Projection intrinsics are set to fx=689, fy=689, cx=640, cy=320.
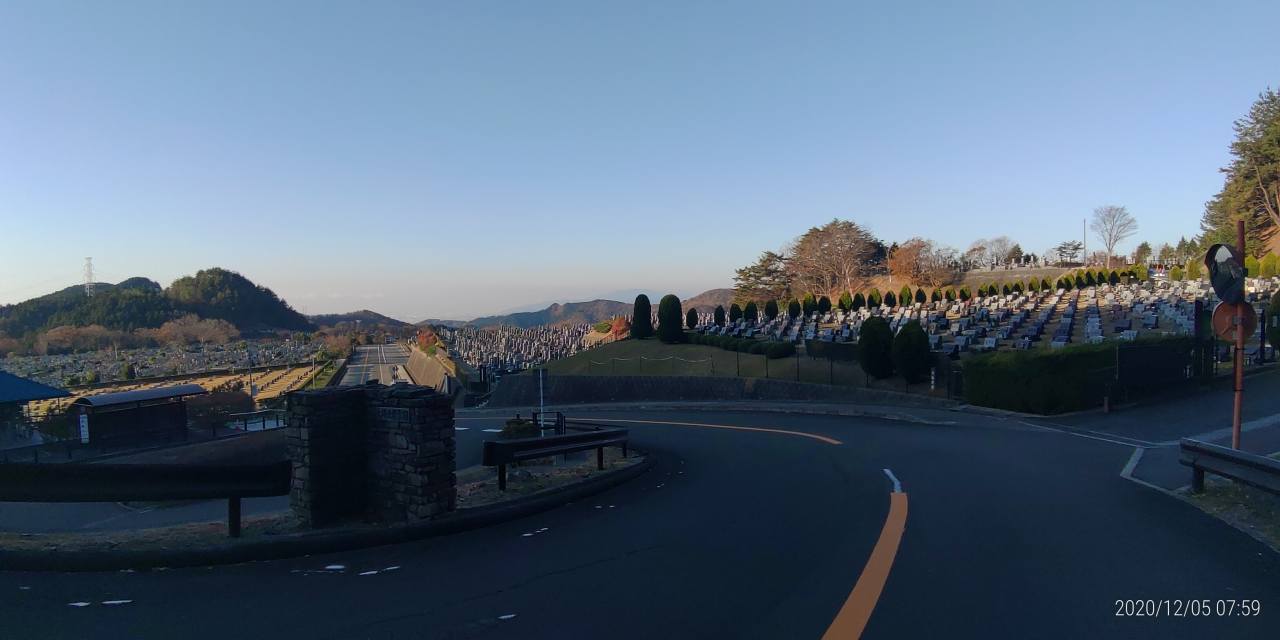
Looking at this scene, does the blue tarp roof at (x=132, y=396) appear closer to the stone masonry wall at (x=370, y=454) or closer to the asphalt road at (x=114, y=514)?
the asphalt road at (x=114, y=514)

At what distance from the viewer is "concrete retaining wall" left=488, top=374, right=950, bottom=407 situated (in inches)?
1034

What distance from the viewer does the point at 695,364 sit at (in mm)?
38125

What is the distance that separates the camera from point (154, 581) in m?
5.40

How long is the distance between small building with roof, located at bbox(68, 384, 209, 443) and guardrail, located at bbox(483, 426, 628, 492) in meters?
16.4

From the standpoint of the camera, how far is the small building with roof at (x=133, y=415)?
63.6 feet

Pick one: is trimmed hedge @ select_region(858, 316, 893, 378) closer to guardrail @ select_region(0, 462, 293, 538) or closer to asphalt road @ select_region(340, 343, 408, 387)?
guardrail @ select_region(0, 462, 293, 538)

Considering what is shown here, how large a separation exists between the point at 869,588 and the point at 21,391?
25.7 meters

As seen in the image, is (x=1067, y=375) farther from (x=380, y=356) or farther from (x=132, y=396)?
(x=380, y=356)

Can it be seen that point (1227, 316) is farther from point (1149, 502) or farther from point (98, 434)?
point (98, 434)

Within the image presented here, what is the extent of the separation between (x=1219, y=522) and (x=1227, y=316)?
318cm

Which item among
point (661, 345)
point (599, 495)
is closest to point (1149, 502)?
point (599, 495)

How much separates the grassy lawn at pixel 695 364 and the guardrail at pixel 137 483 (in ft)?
77.4

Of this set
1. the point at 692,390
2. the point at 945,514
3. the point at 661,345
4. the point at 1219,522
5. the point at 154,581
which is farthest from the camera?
the point at 661,345

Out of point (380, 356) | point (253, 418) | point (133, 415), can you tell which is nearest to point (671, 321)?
point (253, 418)
